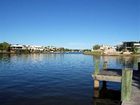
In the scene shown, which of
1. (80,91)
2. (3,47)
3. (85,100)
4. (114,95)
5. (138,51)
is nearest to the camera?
(85,100)

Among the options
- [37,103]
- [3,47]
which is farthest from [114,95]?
[3,47]

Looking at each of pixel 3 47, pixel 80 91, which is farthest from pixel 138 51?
pixel 80 91

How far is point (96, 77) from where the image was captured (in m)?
21.7

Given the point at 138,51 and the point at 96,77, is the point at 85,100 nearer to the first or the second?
the point at 96,77

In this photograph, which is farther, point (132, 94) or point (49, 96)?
point (49, 96)

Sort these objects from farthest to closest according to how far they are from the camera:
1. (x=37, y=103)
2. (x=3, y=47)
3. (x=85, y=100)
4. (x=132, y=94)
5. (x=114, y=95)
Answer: (x=3, y=47) → (x=114, y=95) → (x=85, y=100) → (x=37, y=103) → (x=132, y=94)

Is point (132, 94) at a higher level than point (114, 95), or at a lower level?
higher

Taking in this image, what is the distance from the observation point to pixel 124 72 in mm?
16125

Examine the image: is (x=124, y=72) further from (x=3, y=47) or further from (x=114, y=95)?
(x=3, y=47)

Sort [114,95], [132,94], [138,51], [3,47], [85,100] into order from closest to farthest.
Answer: [132,94] → [85,100] → [114,95] → [138,51] → [3,47]

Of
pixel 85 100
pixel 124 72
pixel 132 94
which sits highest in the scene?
pixel 124 72

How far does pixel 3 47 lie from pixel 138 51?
11825 centimetres

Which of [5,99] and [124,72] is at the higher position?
[124,72]

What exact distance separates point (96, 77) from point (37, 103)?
6.34 m
